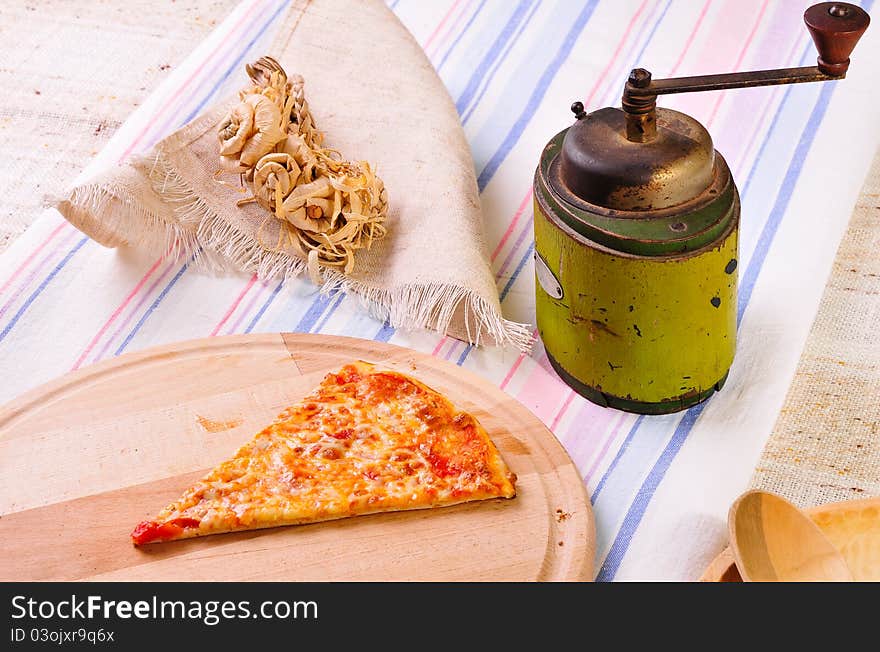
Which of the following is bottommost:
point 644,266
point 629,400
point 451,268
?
point 629,400

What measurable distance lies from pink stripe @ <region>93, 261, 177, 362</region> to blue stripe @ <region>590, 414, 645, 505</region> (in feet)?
2.47

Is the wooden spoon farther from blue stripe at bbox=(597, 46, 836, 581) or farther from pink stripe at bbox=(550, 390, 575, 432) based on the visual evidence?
pink stripe at bbox=(550, 390, 575, 432)

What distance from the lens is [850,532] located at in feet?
3.82

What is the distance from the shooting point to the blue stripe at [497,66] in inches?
78.5

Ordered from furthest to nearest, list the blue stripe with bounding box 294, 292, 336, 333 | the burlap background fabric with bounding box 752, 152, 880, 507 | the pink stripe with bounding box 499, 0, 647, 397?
the blue stripe with bounding box 294, 292, 336, 333
the pink stripe with bounding box 499, 0, 647, 397
the burlap background fabric with bounding box 752, 152, 880, 507

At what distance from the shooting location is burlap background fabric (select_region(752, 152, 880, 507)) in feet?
4.51

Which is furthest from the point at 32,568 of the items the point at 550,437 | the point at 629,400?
the point at 629,400

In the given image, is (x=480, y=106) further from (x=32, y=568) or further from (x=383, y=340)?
(x=32, y=568)

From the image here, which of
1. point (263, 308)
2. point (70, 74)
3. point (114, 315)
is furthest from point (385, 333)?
point (70, 74)

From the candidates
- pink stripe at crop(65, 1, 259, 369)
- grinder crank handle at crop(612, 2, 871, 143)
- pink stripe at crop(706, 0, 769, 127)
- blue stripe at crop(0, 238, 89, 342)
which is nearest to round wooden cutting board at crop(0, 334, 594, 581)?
pink stripe at crop(65, 1, 259, 369)

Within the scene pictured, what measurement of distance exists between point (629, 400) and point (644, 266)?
24cm

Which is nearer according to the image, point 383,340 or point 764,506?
point 764,506

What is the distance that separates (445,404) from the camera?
141cm

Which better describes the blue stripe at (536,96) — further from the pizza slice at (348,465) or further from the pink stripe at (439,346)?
the pizza slice at (348,465)
